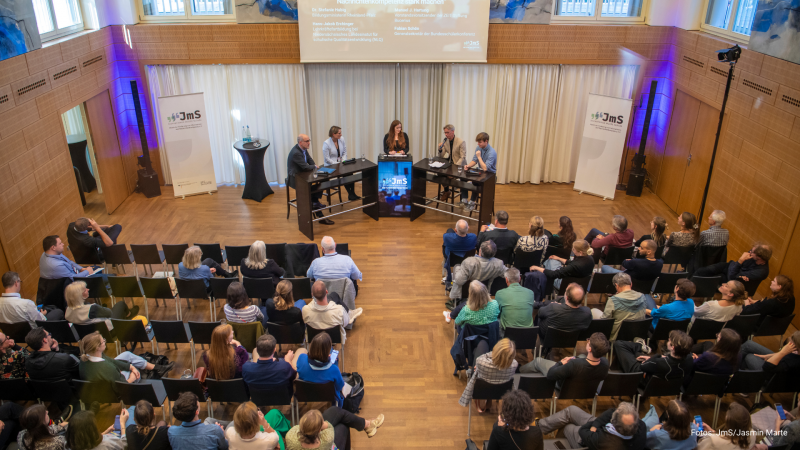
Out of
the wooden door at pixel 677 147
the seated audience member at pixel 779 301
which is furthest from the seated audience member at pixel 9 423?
the wooden door at pixel 677 147

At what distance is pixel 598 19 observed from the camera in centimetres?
961

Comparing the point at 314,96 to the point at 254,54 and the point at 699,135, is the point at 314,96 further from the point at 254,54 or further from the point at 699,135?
the point at 699,135

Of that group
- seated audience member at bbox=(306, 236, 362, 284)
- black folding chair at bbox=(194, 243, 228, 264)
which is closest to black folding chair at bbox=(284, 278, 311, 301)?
seated audience member at bbox=(306, 236, 362, 284)

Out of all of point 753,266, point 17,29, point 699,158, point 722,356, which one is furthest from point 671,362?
point 17,29

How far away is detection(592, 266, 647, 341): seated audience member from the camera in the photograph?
5.26m

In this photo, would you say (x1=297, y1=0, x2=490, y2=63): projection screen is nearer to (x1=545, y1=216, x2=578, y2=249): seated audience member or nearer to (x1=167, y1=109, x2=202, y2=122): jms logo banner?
(x1=167, y1=109, x2=202, y2=122): jms logo banner

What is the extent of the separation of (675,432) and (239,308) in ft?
12.6

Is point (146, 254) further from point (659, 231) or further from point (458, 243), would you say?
Result: point (659, 231)

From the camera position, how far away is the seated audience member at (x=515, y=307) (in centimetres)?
524

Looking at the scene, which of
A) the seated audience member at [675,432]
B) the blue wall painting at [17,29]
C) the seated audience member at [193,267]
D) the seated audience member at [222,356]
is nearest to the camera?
the seated audience member at [675,432]

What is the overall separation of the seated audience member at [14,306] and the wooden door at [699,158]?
8.99 meters

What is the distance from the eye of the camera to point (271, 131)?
10133mm

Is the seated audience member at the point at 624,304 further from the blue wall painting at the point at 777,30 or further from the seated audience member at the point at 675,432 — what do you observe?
the blue wall painting at the point at 777,30

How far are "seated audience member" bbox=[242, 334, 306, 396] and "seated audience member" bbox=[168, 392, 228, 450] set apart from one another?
606 millimetres
